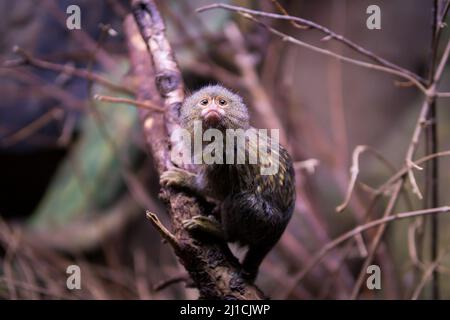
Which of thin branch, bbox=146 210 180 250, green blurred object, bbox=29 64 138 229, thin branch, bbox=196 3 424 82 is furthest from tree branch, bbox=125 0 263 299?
green blurred object, bbox=29 64 138 229

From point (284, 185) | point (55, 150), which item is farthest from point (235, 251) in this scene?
point (55, 150)

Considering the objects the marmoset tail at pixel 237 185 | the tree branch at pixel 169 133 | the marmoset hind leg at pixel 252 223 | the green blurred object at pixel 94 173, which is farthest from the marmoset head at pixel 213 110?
the green blurred object at pixel 94 173

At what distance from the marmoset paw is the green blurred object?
293 centimetres

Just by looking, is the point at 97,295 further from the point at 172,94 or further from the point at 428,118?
the point at 428,118

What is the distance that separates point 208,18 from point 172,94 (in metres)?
2.80

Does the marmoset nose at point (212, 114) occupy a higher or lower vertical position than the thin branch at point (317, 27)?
lower

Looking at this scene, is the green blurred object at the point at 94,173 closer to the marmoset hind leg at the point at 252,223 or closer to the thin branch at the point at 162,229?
the marmoset hind leg at the point at 252,223

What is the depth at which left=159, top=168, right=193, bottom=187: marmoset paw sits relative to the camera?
8.00 ft

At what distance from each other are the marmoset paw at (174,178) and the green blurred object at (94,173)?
9.61 ft

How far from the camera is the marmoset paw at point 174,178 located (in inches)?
96.0

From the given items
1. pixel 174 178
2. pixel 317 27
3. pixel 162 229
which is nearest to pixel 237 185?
pixel 174 178

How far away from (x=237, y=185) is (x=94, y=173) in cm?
340
